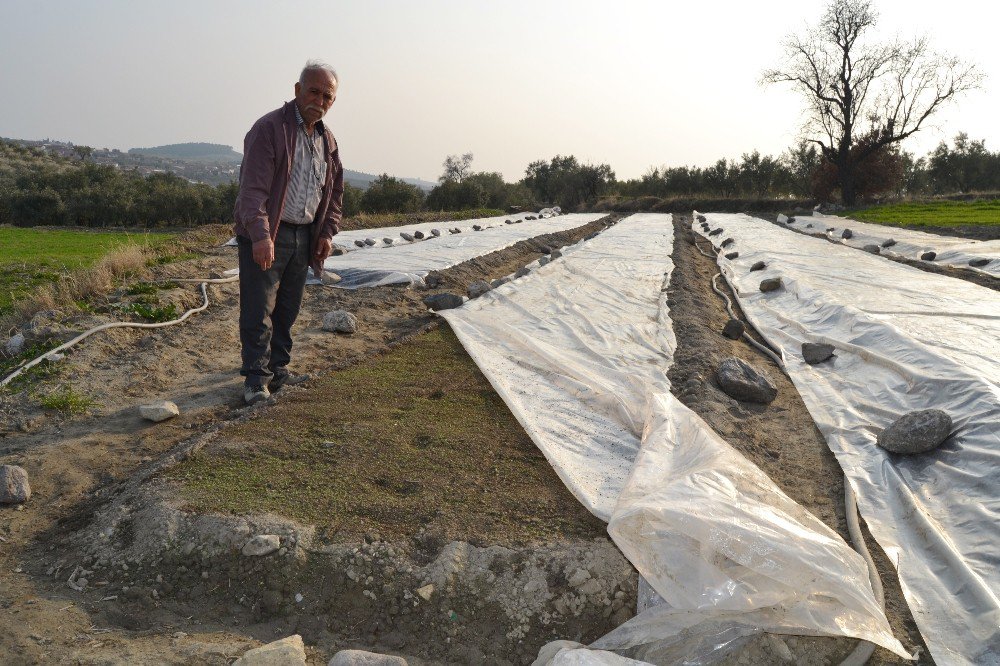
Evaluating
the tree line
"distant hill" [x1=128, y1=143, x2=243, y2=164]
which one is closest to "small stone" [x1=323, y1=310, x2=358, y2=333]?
the tree line

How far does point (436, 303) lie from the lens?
5297mm

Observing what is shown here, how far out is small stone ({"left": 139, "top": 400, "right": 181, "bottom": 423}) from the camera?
3.04m

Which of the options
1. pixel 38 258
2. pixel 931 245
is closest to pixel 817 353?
pixel 931 245

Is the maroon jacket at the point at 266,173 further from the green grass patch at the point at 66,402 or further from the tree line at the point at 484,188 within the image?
the tree line at the point at 484,188

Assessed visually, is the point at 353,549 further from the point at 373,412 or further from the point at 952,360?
the point at 952,360

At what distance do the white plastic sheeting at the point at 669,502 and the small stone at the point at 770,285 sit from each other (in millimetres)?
2647

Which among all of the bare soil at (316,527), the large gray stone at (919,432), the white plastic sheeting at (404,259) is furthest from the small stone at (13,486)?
the white plastic sheeting at (404,259)

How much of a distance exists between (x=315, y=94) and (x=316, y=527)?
2.09 metres

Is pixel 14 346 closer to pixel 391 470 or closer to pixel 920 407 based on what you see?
pixel 391 470

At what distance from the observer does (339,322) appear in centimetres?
484

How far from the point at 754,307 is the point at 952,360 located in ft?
8.98

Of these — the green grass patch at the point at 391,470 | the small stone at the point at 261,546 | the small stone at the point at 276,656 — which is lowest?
the small stone at the point at 276,656

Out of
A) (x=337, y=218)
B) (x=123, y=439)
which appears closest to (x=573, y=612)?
(x=123, y=439)

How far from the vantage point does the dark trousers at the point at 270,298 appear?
3191 mm
